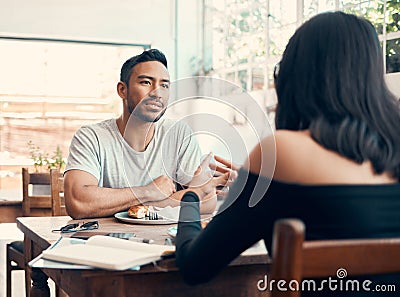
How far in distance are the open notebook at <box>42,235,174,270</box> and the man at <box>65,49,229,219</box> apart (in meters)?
0.68

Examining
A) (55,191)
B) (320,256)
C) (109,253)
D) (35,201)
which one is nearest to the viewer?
(320,256)

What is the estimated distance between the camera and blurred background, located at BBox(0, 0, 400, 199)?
5172 mm

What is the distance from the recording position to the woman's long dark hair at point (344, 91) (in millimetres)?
1174

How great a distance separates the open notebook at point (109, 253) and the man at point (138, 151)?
683 mm

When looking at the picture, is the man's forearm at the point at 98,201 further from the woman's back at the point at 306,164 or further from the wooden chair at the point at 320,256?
the wooden chair at the point at 320,256

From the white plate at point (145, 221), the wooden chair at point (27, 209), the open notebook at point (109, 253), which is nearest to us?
the open notebook at point (109, 253)

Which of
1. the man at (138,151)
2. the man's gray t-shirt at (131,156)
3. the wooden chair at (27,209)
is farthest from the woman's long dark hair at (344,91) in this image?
the wooden chair at (27,209)

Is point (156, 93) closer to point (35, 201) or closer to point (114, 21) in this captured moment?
point (35, 201)

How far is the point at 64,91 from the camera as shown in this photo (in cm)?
567

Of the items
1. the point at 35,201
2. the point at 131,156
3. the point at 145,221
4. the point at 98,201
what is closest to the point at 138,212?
the point at 145,221

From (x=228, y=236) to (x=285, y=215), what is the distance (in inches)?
4.5

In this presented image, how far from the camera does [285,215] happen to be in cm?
114

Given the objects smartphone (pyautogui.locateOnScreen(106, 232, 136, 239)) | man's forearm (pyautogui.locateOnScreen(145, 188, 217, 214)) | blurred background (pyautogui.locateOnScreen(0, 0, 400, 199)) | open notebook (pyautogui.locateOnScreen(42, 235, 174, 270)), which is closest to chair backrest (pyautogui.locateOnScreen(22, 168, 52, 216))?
man's forearm (pyautogui.locateOnScreen(145, 188, 217, 214))

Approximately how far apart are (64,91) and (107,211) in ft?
12.4
